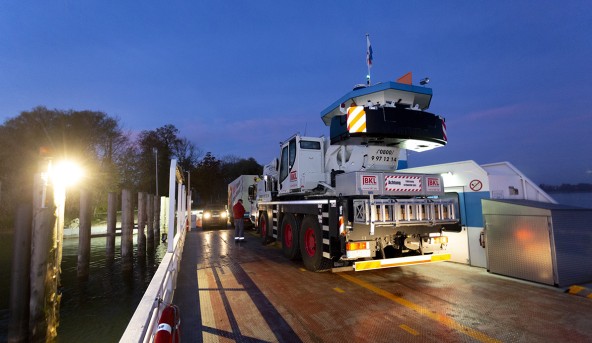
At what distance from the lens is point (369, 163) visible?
7.12m

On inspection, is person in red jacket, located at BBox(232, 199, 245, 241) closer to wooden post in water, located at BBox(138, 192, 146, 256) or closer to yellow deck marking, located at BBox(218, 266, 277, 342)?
wooden post in water, located at BBox(138, 192, 146, 256)

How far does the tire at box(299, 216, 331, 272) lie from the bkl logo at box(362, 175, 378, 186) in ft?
4.87

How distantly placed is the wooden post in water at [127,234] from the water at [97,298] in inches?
13.5

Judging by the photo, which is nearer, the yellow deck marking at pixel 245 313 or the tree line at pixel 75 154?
the yellow deck marking at pixel 245 313

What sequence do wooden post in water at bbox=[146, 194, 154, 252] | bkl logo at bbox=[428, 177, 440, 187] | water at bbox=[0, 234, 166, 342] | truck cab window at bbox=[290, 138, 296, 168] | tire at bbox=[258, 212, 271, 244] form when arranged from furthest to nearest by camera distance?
wooden post in water at bbox=[146, 194, 154, 252]
tire at bbox=[258, 212, 271, 244]
truck cab window at bbox=[290, 138, 296, 168]
bkl logo at bbox=[428, 177, 440, 187]
water at bbox=[0, 234, 166, 342]

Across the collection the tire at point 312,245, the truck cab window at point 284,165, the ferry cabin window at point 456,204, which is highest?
the truck cab window at point 284,165

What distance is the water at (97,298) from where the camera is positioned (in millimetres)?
5703

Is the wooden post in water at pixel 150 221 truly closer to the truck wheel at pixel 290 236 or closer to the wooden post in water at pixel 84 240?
the wooden post in water at pixel 84 240

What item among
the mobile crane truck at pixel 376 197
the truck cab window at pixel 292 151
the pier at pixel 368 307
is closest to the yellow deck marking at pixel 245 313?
the pier at pixel 368 307

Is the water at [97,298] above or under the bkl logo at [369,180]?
under

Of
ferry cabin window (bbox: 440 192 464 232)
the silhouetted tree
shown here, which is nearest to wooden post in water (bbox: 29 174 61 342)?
ferry cabin window (bbox: 440 192 464 232)

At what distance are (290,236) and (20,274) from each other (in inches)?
220

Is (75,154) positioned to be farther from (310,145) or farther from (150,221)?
(310,145)

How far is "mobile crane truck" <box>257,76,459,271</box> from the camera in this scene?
604 centimetres
